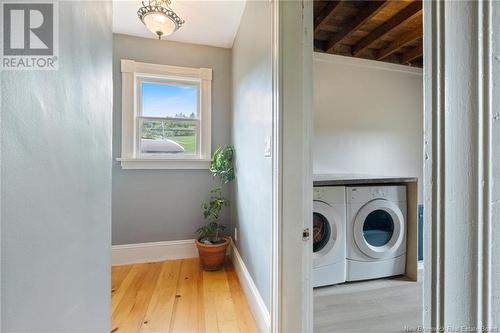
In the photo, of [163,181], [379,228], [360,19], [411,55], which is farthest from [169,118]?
[411,55]

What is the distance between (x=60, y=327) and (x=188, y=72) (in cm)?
258

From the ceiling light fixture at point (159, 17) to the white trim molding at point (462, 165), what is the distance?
1.95m

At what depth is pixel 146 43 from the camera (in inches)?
102

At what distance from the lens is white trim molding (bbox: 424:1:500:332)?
1.07 feet

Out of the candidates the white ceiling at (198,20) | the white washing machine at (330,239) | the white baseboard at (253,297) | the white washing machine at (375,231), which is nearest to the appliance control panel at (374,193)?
the white washing machine at (375,231)

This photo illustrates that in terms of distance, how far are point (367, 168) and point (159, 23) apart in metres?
2.84

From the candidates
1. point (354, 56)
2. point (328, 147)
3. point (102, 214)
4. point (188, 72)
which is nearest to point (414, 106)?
point (354, 56)

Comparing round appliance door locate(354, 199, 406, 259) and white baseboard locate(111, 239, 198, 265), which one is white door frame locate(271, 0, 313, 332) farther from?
white baseboard locate(111, 239, 198, 265)

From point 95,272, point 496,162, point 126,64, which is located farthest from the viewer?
point 126,64

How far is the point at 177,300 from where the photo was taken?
1.86 m

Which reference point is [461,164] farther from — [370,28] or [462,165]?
[370,28]

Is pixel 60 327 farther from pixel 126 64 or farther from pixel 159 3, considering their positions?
pixel 126 64

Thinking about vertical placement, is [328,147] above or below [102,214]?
above

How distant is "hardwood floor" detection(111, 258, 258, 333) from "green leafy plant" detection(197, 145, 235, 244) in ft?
1.11
